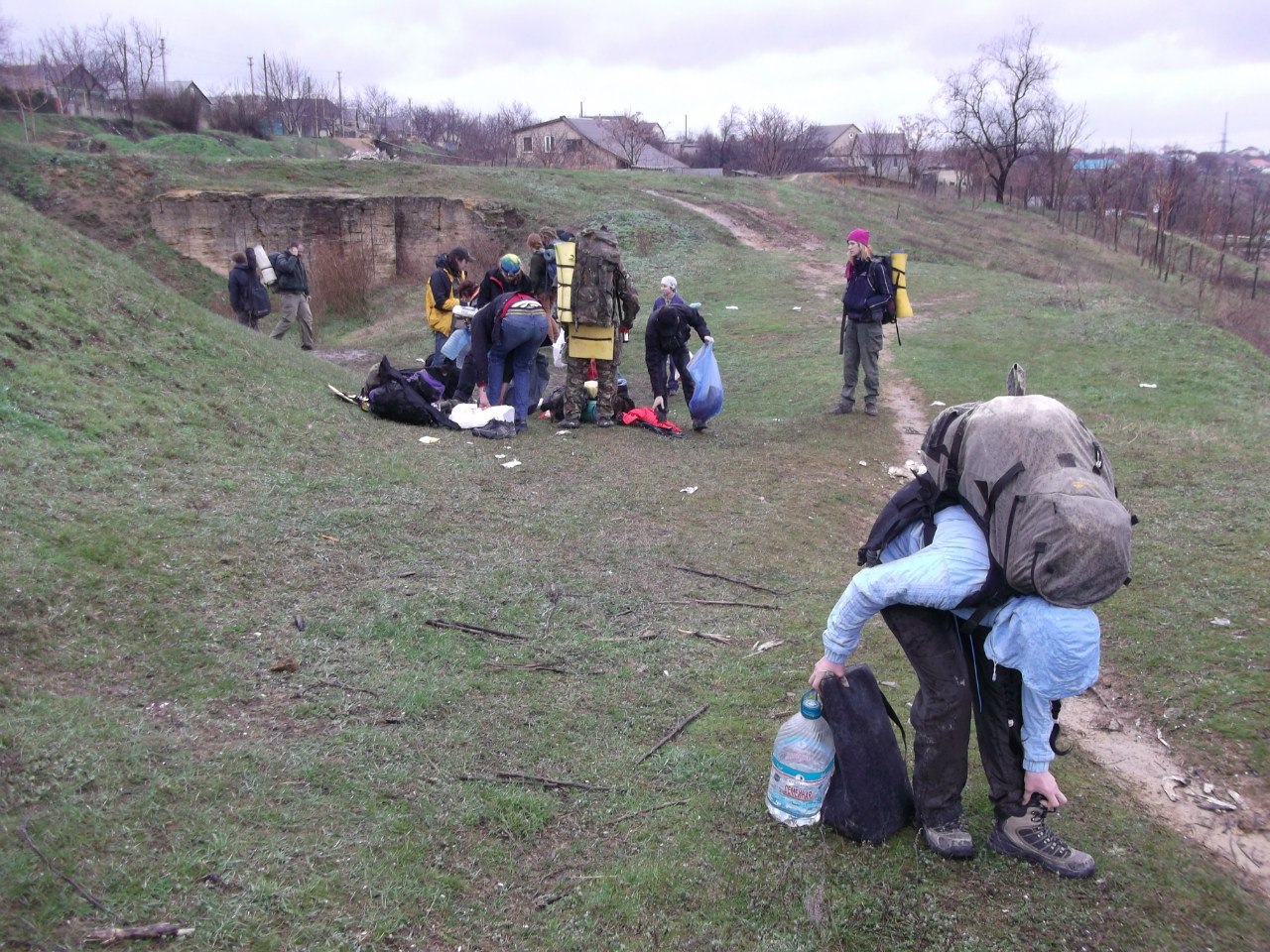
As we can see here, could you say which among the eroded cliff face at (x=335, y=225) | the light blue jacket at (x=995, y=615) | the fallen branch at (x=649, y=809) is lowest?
the fallen branch at (x=649, y=809)

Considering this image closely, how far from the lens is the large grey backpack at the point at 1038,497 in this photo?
2459mm

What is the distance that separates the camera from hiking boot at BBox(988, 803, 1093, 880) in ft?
9.87

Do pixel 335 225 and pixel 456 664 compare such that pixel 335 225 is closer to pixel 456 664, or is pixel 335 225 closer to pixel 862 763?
pixel 456 664

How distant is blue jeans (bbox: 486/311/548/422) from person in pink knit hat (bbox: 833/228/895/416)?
340 centimetres

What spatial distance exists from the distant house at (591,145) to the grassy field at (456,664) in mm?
45762

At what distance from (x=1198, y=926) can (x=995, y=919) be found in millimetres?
656

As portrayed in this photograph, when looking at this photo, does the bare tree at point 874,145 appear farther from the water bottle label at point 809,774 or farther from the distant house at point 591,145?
Answer: the water bottle label at point 809,774

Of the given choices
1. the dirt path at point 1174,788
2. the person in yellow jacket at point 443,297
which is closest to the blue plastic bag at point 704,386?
the person in yellow jacket at point 443,297

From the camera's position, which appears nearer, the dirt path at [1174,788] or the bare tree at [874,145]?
the dirt path at [1174,788]

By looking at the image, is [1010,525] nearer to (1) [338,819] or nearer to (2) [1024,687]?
(2) [1024,687]

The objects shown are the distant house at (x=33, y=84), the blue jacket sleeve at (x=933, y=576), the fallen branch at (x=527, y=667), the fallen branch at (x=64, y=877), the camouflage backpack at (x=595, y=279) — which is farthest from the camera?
the distant house at (x=33, y=84)

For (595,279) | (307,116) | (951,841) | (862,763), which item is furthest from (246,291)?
(307,116)

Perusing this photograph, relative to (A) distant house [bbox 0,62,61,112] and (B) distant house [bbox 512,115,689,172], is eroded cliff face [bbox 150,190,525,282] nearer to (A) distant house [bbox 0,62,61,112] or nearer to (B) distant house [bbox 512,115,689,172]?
(A) distant house [bbox 0,62,61,112]

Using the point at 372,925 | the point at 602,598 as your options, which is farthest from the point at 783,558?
the point at 372,925
